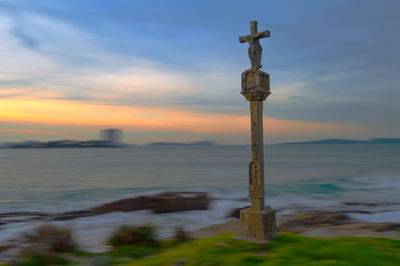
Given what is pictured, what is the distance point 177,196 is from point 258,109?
10.2 metres

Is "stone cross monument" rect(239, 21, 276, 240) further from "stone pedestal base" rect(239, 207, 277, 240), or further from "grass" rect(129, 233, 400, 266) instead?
"grass" rect(129, 233, 400, 266)

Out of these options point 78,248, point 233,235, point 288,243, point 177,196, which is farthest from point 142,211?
point 288,243

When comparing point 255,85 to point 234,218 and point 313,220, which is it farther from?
point 234,218

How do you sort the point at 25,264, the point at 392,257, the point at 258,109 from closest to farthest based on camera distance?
the point at 392,257, the point at 25,264, the point at 258,109

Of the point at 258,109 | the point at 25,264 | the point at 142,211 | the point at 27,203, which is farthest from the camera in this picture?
the point at 27,203

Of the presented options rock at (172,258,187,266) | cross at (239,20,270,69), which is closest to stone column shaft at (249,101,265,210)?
cross at (239,20,270,69)

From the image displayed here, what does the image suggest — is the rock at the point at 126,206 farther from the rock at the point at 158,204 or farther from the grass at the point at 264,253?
the grass at the point at 264,253

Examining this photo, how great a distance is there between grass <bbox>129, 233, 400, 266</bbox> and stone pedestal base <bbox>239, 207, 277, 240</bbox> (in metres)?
0.27

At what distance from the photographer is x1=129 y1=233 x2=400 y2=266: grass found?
6121 millimetres

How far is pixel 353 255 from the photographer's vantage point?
251 inches

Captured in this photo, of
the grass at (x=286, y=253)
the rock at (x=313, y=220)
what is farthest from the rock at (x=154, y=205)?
the grass at (x=286, y=253)

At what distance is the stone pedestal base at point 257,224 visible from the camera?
303 inches

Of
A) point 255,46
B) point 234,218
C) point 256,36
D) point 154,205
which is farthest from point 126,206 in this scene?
point 256,36

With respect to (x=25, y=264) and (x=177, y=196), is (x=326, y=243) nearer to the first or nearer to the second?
(x=25, y=264)
